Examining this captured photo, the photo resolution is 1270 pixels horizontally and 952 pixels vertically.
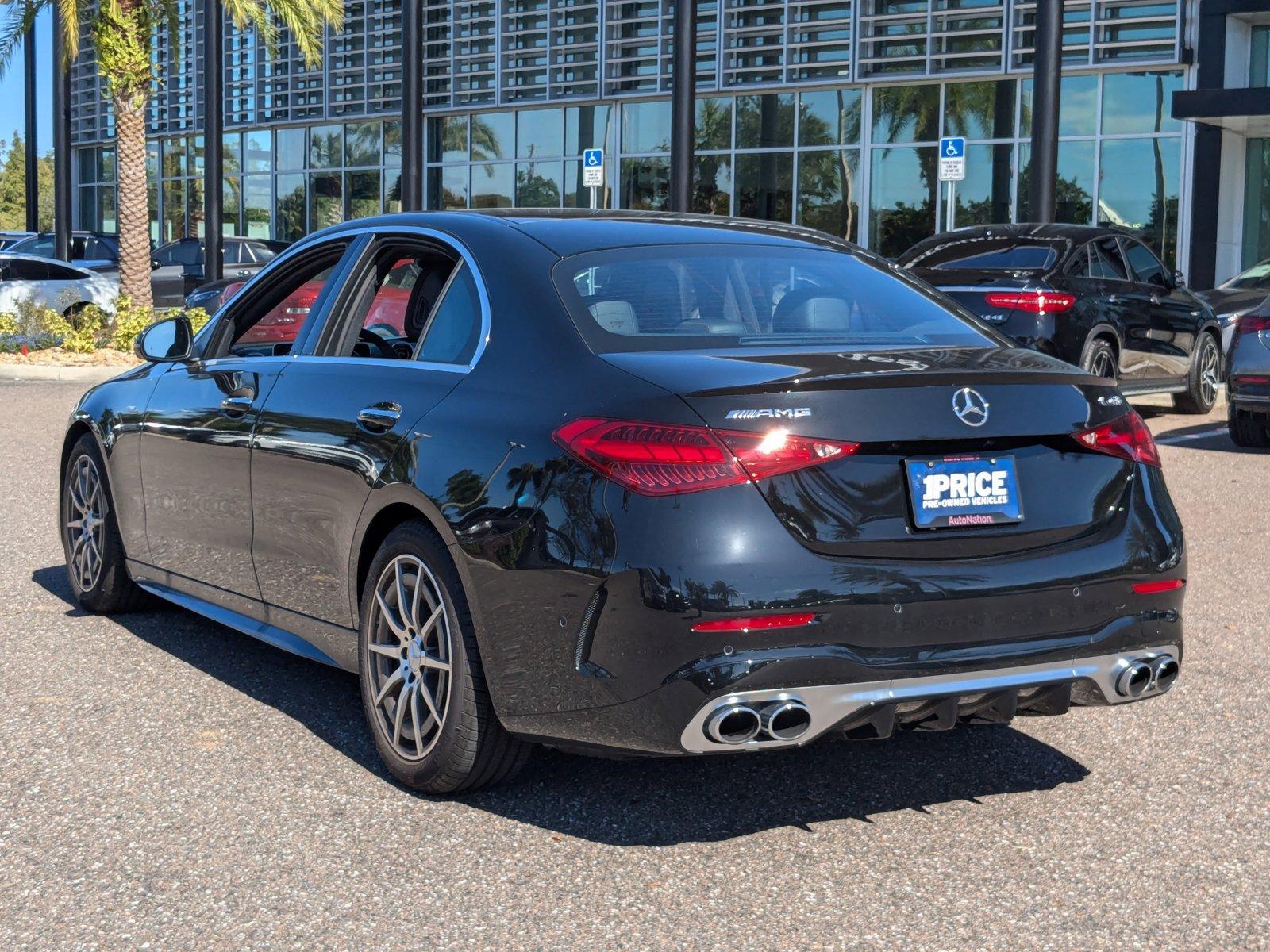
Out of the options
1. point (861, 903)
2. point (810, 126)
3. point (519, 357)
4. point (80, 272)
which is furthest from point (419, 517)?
point (810, 126)

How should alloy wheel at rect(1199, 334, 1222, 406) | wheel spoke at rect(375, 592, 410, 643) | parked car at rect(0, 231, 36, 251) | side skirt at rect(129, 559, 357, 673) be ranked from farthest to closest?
parked car at rect(0, 231, 36, 251) → alloy wheel at rect(1199, 334, 1222, 406) → side skirt at rect(129, 559, 357, 673) → wheel spoke at rect(375, 592, 410, 643)

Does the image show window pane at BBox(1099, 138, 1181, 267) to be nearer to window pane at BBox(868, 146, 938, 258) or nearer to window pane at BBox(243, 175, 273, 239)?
window pane at BBox(868, 146, 938, 258)

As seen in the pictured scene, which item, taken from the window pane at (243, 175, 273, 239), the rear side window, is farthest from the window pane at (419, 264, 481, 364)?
the window pane at (243, 175, 273, 239)

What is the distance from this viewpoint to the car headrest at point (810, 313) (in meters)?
4.67

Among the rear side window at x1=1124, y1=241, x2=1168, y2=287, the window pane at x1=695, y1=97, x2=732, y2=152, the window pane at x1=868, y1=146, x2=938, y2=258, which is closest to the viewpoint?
the rear side window at x1=1124, y1=241, x2=1168, y2=287

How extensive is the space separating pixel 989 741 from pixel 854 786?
2.19 ft

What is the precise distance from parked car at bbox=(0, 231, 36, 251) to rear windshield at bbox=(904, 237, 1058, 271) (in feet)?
86.7

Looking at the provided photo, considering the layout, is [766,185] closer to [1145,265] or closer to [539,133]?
[539,133]

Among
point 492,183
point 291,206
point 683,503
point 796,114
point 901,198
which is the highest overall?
point 796,114

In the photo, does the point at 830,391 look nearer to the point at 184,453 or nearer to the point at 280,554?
the point at 280,554

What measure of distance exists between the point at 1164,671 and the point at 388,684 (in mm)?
Result: 2048

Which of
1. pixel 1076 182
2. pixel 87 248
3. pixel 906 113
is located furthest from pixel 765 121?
pixel 87 248

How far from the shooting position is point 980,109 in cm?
3008

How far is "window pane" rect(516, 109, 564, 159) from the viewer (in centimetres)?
3672
